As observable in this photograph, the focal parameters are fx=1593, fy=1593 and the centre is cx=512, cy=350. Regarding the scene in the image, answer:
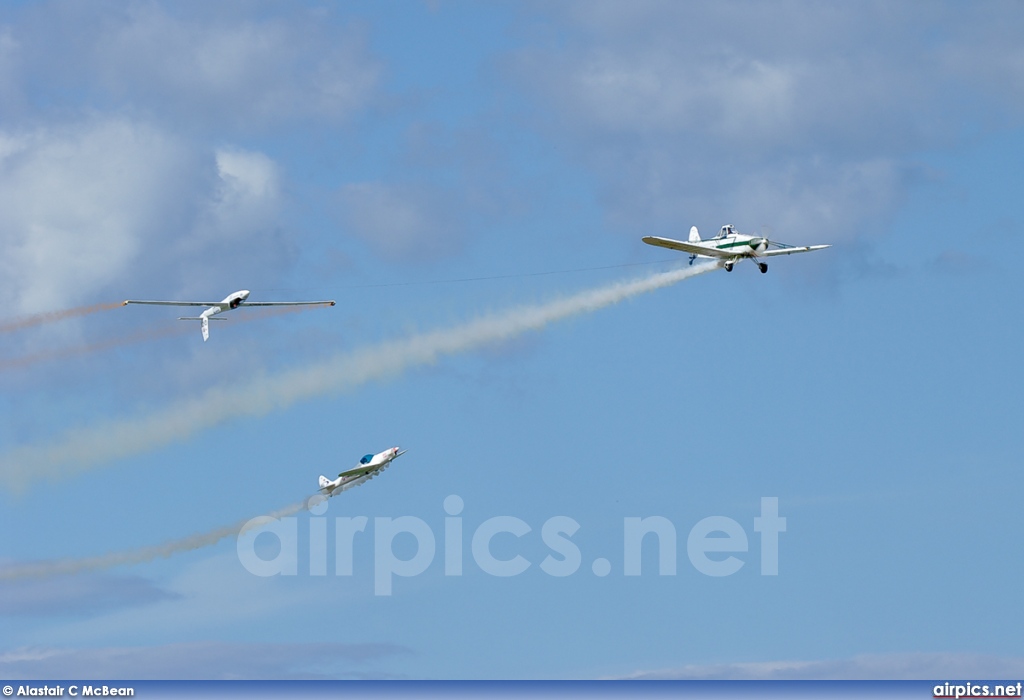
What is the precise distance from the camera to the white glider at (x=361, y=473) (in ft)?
431

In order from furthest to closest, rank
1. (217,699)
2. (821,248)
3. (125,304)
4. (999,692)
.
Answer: (217,699) < (999,692) < (125,304) < (821,248)

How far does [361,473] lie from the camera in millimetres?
132125

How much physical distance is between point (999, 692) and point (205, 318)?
68.0 meters

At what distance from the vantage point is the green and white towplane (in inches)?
4183

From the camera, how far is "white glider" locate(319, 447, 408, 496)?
13138 cm

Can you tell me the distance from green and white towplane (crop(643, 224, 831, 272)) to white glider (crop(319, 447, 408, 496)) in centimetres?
3523

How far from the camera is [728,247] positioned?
10800 centimetres

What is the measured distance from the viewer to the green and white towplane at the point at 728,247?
106250 mm

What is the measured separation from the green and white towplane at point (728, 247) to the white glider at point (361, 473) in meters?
35.2

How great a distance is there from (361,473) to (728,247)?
40.2 meters

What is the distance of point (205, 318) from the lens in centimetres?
11550

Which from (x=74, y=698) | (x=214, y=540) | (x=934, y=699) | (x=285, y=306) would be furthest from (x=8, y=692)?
(x=934, y=699)

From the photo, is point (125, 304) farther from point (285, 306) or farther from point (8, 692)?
point (8, 692)

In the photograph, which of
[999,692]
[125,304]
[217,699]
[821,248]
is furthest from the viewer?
[217,699]
